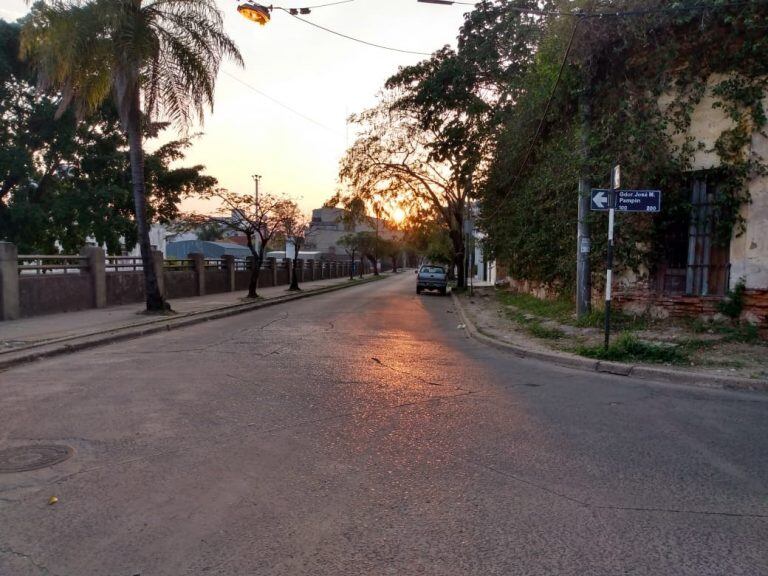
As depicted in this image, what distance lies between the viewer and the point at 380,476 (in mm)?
4250

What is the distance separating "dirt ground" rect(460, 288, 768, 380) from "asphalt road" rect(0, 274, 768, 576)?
4.05 ft

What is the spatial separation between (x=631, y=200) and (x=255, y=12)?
8.53 m

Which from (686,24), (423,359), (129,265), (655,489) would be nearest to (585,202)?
(686,24)

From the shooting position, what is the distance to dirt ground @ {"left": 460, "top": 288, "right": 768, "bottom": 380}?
8445mm

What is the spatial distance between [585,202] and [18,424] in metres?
10.8

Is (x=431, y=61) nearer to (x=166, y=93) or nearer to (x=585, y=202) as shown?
(x=166, y=93)

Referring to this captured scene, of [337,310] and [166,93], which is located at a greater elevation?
[166,93]

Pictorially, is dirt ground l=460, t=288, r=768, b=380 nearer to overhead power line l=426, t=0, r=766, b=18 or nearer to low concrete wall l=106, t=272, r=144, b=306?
overhead power line l=426, t=0, r=766, b=18

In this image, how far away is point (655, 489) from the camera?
13.4ft

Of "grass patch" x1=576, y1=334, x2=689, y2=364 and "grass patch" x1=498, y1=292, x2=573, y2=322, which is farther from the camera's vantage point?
"grass patch" x1=498, y1=292, x2=573, y2=322

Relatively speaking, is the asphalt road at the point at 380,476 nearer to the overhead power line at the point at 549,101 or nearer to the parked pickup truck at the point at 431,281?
the overhead power line at the point at 549,101

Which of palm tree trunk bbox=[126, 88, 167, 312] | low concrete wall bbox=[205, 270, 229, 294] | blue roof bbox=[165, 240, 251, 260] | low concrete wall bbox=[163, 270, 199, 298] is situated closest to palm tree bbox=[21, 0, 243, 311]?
palm tree trunk bbox=[126, 88, 167, 312]

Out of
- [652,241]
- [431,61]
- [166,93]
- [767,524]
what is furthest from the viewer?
[431,61]

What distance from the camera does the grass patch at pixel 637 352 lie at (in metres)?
8.84
